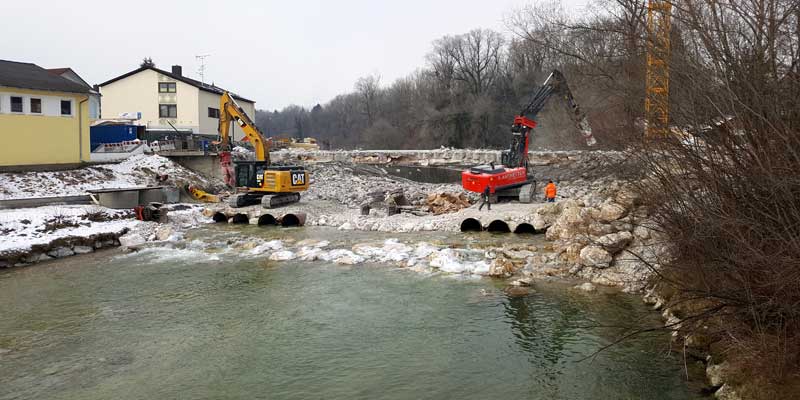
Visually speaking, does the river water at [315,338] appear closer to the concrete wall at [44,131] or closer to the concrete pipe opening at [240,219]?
the concrete pipe opening at [240,219]

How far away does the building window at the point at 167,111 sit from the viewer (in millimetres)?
46000

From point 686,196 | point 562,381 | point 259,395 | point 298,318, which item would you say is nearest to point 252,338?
point 298,318

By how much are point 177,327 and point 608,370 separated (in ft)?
24.3

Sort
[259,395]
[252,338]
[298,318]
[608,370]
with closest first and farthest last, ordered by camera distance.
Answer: [259,395], [608,370], [252,338], [298,318]

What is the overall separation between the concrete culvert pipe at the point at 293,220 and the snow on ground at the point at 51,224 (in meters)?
5.31

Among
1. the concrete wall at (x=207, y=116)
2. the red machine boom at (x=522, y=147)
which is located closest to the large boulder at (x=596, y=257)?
the red machine boom at (x=522, y=147)

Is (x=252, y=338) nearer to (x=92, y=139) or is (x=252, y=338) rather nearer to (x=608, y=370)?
(x=608, y=370)

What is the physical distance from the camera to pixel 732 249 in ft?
22.4

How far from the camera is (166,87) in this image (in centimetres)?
4591

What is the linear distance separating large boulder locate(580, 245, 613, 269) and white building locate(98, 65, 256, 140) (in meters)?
37.9

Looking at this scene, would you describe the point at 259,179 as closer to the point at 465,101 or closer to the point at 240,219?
the point at 240,219

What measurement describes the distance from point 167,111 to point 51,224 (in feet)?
97.8

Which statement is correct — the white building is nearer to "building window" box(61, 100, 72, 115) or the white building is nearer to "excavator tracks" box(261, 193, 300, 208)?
"building window" box(61, 100, 72, 115)


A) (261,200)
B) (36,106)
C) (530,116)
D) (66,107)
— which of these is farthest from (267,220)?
(530,116)
